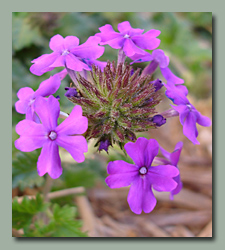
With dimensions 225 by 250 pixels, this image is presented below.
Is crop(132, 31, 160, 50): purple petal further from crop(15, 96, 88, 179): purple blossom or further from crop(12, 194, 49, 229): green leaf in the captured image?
crop(12, 194, 49, 229): green leaf

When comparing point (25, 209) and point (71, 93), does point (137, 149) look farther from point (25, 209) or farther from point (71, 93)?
point (25, 209)

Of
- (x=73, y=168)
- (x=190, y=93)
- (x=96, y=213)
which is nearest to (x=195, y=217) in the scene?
(x=96, y=213)

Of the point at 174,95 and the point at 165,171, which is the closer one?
the point at 165,171

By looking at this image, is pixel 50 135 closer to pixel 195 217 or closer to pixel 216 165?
pixel 216 165

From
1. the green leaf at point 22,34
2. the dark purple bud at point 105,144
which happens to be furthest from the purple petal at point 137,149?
the green leaf at point 22,34

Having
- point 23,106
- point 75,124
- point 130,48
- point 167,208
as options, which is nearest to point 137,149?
point 75,124

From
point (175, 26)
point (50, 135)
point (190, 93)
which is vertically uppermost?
point (175, 26)

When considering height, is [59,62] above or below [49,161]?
above
